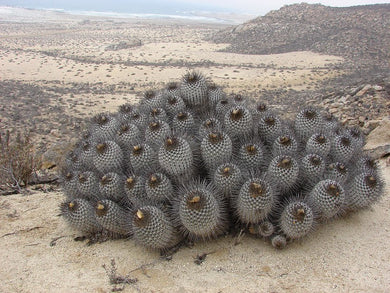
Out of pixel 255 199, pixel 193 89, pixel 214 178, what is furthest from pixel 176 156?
pixel 193 89

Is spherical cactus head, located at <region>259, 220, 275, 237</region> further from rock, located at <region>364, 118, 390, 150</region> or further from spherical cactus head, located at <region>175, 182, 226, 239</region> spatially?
rock, located at <region>364, 118, 390, 150</region>

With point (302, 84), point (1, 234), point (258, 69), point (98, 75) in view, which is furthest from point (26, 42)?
point (1, 234)

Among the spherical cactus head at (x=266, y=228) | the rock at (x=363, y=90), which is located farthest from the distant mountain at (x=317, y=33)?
the spherical cactus head at (x=266, y=228)

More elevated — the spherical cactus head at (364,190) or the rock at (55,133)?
the spherical cactus head at (364,190)

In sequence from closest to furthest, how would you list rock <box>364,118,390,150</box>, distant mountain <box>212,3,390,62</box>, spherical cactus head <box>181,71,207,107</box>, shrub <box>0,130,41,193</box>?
1. spherical cactus head <box>181,71,207,107</box>
2. shrub <box>0,130,41,193</box>
3. rock <box>364,118,390,150</box>
4. distant mountain <box>212,3,390,62</box>

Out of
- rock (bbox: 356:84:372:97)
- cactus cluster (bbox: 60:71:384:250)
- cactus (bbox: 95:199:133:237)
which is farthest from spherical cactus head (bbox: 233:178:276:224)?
rock (bbox: 356:84:372:97)

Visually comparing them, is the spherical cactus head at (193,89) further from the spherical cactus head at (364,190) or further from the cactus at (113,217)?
the spherical cactus head at (364,190)
